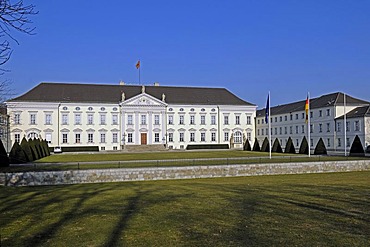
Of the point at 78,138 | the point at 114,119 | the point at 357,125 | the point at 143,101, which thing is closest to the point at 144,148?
the point at 114,119

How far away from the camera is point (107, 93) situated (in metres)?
64.0

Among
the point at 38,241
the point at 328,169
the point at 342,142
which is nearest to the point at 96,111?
the point at 342,142

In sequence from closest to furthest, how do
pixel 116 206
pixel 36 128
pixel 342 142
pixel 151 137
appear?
pixel 116 206 < pixel 342 142 < pixel 36 128 < pixel 151 137

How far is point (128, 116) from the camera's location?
62.2m

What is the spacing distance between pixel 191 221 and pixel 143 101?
54646mm

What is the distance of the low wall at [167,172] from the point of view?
19969 millimetres

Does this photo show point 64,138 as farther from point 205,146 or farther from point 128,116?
point 205,146

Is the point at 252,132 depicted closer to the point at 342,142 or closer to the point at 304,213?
the point at 342,142

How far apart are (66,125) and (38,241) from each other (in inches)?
2176

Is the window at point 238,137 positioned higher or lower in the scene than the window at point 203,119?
lower

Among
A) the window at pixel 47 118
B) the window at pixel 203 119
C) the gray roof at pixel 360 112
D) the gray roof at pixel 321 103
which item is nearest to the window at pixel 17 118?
the window at pixel 47 118

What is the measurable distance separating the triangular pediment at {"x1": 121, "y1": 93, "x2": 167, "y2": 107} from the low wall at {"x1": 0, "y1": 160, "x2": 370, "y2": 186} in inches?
1562

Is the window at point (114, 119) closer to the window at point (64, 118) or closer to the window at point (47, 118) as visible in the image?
the window at point (64, 118)

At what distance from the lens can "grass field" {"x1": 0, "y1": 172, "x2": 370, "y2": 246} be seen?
22.2 ft
